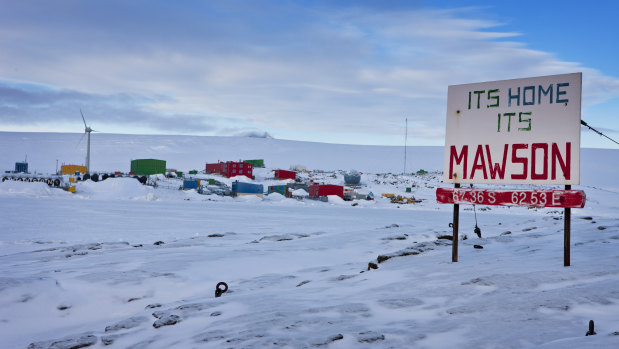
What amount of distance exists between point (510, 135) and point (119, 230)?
19.5 m

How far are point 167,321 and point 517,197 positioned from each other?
19.7 feet

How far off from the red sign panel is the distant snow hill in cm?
10090

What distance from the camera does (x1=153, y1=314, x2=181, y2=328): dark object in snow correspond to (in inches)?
233

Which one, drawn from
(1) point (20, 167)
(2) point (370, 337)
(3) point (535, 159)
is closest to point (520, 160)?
(3) point (535, 159)

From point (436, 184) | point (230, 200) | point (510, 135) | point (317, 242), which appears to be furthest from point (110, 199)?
point (436, 184)

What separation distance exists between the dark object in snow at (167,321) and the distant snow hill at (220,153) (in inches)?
4052

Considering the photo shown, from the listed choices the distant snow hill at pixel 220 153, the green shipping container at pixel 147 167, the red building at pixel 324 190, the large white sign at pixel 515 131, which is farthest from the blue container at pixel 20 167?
the large white sign at pixel 515 131

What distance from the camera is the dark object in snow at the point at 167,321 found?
19.4 ft

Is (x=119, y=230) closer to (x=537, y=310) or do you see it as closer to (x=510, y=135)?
(x=510, y=135)

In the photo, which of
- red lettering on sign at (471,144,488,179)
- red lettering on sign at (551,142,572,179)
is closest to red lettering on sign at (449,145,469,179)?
red lettering on sign at (471,144,488,179)

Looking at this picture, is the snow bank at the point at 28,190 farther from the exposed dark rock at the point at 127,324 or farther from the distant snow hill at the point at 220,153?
the distant snow hill at the point at 220,153

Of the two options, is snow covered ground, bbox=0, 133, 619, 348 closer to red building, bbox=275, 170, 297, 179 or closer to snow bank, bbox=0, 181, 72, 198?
snow bank, bbox=0, 181, 72, 198

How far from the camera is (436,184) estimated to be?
71438 millimetres

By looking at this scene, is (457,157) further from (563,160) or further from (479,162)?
(563,160)
